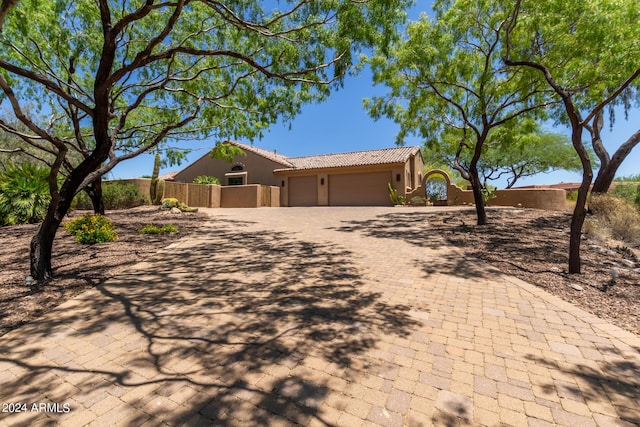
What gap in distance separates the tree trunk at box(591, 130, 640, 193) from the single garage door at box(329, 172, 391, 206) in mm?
11563

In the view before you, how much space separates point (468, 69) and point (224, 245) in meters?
10.3

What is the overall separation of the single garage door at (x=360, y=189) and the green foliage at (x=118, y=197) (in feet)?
45.2

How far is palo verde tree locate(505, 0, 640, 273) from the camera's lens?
18.4ft

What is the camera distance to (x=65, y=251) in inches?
261

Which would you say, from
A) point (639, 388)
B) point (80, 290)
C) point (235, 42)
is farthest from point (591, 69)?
point (80, 290)

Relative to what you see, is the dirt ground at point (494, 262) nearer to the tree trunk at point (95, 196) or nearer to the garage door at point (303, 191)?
the tree trunk at point (95, 196)

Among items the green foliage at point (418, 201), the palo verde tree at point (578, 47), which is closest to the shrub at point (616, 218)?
the palo verde tree at point (578, 47)

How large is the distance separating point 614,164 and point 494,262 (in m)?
9.41

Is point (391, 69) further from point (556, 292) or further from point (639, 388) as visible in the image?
point (639, 388)

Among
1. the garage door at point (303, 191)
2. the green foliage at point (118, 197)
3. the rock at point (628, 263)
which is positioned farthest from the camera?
the garage door at point (303, 191)

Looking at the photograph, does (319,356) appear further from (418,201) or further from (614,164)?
(418,201)

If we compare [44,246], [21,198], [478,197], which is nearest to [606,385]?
[44,246]

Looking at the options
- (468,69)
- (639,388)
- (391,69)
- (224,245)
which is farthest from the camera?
(391,69)

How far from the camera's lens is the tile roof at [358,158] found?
21812 mm
